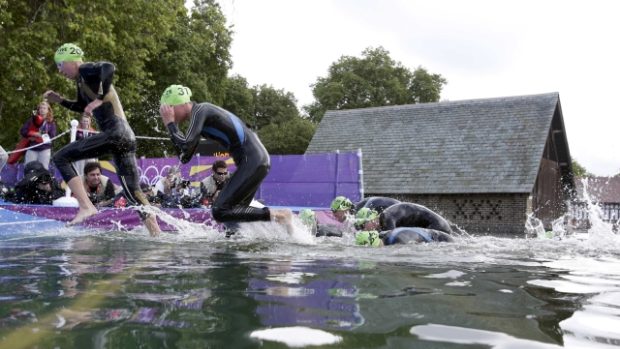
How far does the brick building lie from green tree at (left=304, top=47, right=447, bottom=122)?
20540 mm

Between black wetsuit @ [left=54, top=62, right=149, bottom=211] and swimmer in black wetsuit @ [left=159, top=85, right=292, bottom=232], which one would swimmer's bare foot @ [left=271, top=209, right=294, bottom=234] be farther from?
black wetsuit @ [left=54, top=62, right=149, bottom=211]

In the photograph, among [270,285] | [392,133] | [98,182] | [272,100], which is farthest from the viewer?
[272,100]

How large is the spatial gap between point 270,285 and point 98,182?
24.4 feet

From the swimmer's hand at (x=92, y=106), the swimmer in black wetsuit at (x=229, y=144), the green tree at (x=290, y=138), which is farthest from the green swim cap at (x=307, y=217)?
the green tree at (x=290, y=138)

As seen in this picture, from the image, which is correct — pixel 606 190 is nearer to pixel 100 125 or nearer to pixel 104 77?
pixel 100 125

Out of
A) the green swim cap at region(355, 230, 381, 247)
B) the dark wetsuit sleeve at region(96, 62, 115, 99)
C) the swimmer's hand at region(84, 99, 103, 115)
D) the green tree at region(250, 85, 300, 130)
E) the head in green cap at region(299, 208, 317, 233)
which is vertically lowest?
the green swim cap at region(355, 230, 381, 247)

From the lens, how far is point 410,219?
906cm

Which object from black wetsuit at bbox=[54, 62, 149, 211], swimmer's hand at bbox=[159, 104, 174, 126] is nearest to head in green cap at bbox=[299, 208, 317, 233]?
black wetsuit at bbox=[54, 62, 149, 211]

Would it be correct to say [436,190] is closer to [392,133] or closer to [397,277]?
[392,133]

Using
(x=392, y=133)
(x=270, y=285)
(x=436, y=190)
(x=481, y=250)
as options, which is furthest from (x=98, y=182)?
(x=392, y=133)

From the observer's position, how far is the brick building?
26328mm

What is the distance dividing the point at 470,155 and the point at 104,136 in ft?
79.4

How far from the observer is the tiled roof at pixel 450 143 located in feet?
89.2

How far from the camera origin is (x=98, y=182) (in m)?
10.1
